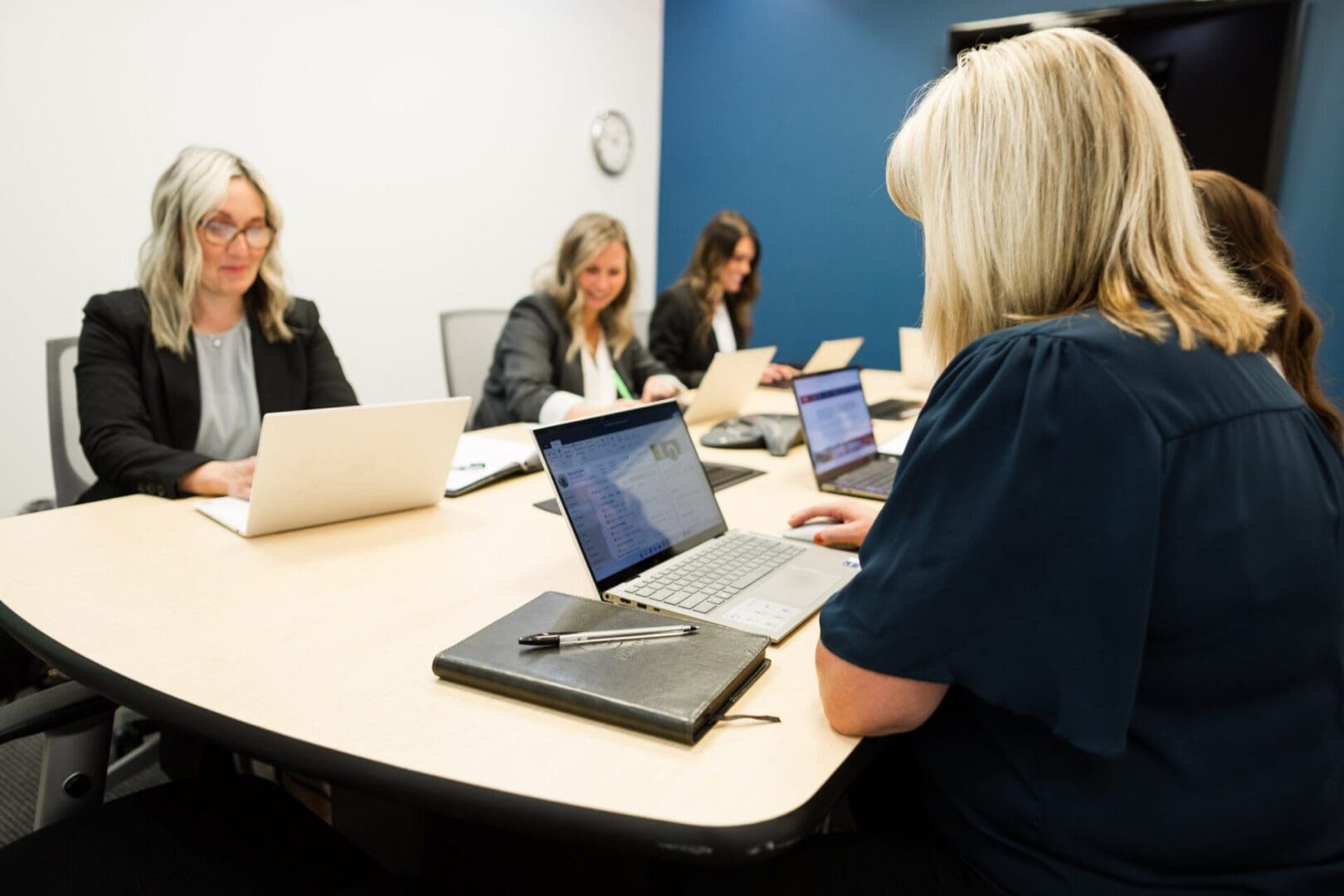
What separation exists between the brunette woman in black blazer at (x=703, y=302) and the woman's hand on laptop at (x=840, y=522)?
1906 mm

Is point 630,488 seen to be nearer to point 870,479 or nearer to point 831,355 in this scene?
point 870,479

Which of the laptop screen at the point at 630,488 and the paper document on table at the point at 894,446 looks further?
the paper document on table at the point at 894,446

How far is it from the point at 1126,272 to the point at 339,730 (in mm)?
793

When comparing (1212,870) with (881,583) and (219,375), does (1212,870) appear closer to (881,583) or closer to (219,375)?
(881,583)

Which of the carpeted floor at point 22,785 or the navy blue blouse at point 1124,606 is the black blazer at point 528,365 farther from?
the navy blue blouse at point 1124,606

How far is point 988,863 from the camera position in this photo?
0.77 meters

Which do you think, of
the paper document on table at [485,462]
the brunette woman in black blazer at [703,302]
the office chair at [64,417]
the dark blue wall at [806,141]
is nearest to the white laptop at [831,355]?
the brunette woman in black blazer at [703,302]

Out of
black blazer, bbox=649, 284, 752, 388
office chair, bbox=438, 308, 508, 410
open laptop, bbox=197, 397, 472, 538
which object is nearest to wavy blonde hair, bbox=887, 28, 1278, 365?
open laptop, bbox=197, 397, 472, 538

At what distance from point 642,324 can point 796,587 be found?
228 centimetres

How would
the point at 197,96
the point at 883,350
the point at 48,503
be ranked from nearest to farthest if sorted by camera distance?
the point at 48,503 < the point at 197,96 < the point at 883,350

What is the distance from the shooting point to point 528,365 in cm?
242

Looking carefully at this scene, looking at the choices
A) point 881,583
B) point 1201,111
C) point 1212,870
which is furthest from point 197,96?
point 1201,111

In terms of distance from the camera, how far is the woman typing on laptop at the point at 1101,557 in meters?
0.67

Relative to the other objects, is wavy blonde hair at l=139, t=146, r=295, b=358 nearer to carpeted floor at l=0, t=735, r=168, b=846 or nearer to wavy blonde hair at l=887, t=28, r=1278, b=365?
carpeted floor at l=0, t=735, r=168, b=846
